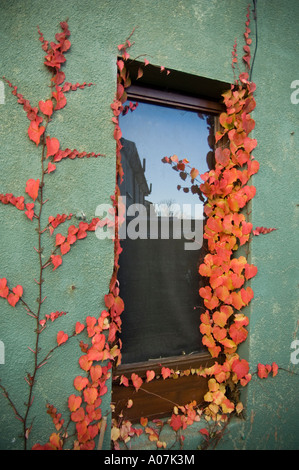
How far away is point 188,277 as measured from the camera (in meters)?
1.96

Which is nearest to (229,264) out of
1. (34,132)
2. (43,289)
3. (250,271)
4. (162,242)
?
(250,271)

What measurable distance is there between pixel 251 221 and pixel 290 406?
4.52 feet

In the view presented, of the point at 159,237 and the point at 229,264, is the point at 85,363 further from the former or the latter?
the point at 229,264

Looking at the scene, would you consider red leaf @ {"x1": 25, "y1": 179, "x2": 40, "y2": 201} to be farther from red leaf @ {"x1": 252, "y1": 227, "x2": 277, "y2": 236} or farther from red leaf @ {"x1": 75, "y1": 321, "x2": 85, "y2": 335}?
red leaf @ {"x1": 252, "y1": 227, "x2": 277, "y2": 236}

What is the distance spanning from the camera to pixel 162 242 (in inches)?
75.1

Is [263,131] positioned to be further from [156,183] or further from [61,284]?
[61,284]

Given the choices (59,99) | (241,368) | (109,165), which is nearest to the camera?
(59,99)

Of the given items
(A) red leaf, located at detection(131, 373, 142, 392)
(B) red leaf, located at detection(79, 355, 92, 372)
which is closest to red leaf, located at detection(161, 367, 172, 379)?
(A) red leaf, located at detection(131, 373, 142, 392)

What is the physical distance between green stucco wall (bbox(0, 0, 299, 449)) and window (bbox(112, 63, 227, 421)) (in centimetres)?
24

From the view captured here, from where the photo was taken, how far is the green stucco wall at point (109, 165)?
1.43m

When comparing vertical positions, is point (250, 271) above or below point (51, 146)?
below

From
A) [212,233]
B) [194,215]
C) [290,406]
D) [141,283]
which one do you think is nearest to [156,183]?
[194,215]

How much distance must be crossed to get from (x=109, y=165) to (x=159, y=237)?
610mm
